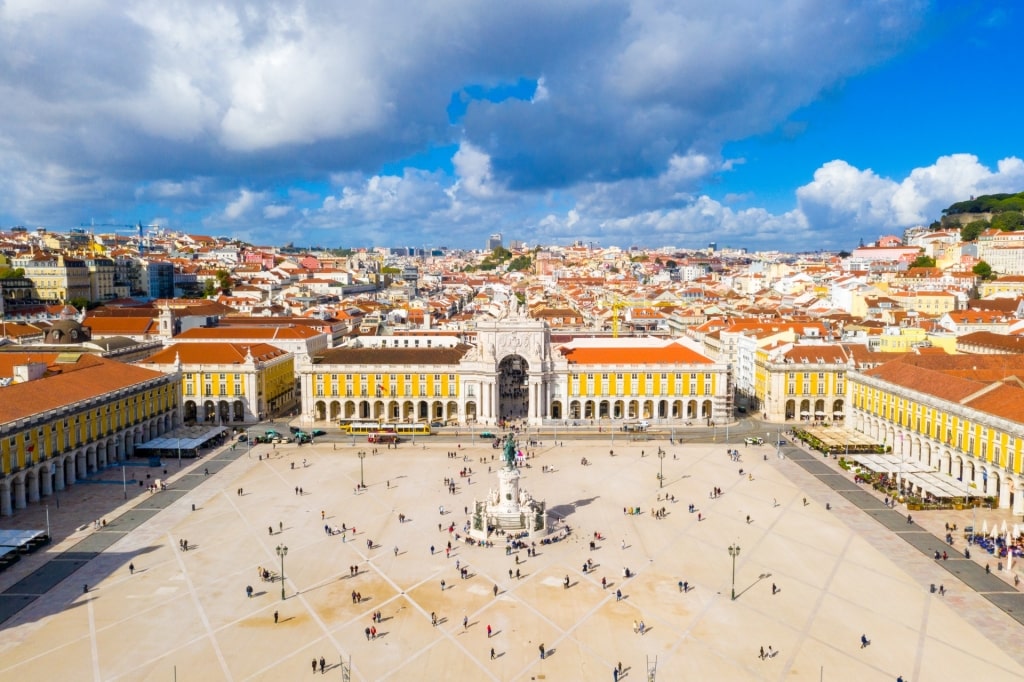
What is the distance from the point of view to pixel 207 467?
65125mm

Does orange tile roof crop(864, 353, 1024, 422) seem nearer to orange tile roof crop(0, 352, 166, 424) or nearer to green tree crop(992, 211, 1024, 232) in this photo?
orange tile roof crop(0, 352, 166, 424)

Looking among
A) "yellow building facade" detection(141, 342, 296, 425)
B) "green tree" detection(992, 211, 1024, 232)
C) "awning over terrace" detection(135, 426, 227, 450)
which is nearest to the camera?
"awning over terrace" detection(135, 426, 227, 450)

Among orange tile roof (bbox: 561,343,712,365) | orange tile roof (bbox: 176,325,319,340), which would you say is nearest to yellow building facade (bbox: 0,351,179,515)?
orange tile roof (bbox: 176,325,319,340)

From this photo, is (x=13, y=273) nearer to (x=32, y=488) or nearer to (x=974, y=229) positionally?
(x=32, y=488)

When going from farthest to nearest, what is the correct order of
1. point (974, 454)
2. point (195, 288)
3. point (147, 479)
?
point (195, 288), point (147, 479), point (974, 454)

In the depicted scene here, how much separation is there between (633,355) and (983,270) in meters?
110

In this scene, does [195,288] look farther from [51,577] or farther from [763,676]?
[763,676]

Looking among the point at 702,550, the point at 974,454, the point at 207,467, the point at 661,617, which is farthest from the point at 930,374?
the point at 207,467

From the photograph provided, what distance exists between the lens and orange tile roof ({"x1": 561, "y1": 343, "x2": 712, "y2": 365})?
85.3m

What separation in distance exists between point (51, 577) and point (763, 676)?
3601 centimetres

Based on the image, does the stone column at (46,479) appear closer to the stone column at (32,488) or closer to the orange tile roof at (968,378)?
the stone column at (32,488)

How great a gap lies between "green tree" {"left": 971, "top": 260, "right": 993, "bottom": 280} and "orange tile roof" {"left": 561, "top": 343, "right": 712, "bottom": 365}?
10097 cm

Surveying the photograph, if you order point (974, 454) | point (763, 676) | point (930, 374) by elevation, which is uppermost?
point (930, 374)

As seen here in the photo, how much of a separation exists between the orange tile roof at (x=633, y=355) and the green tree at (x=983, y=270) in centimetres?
10097
